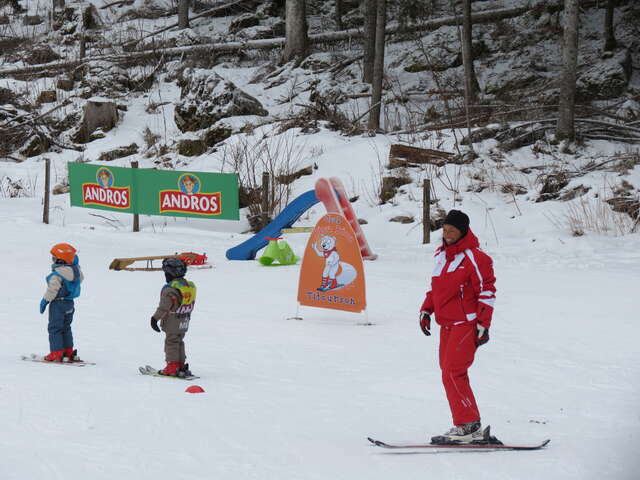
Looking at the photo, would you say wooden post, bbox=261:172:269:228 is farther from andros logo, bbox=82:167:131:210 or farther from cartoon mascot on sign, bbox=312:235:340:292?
cartoon mascot on sign, bbox=312:235:340:292

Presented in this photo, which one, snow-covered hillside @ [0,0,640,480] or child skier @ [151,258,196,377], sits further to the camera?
child skier @ [151,258,196,377]

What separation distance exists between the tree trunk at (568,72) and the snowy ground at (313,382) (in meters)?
5.73

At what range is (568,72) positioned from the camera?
60.1 feet

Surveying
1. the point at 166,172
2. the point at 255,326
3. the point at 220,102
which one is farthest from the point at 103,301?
the point at 220,102

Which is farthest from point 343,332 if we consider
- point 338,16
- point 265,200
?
point 338,16

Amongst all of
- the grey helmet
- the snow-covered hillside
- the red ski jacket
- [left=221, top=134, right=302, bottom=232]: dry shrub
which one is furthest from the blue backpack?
[left=221, top=134, right=302, bottom=232]: dry shrub

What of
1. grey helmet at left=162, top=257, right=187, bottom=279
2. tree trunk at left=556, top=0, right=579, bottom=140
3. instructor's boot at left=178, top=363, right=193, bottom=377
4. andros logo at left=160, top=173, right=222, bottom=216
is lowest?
instructor's boot at left=178, top=363, right=193, bottom=377

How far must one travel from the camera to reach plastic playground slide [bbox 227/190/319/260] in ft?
48.5

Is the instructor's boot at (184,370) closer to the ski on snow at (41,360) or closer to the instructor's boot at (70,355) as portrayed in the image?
the ski on snow at (41,360)

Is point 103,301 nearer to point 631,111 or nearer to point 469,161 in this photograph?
point 469,161

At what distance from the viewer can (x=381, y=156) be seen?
67.9ft

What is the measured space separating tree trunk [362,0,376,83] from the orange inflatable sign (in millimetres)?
14370

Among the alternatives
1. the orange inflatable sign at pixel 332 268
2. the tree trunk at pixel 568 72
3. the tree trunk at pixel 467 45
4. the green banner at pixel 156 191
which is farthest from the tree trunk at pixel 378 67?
the orange inflatable sign at pixel 332 268

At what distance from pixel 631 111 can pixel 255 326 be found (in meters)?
15.0
